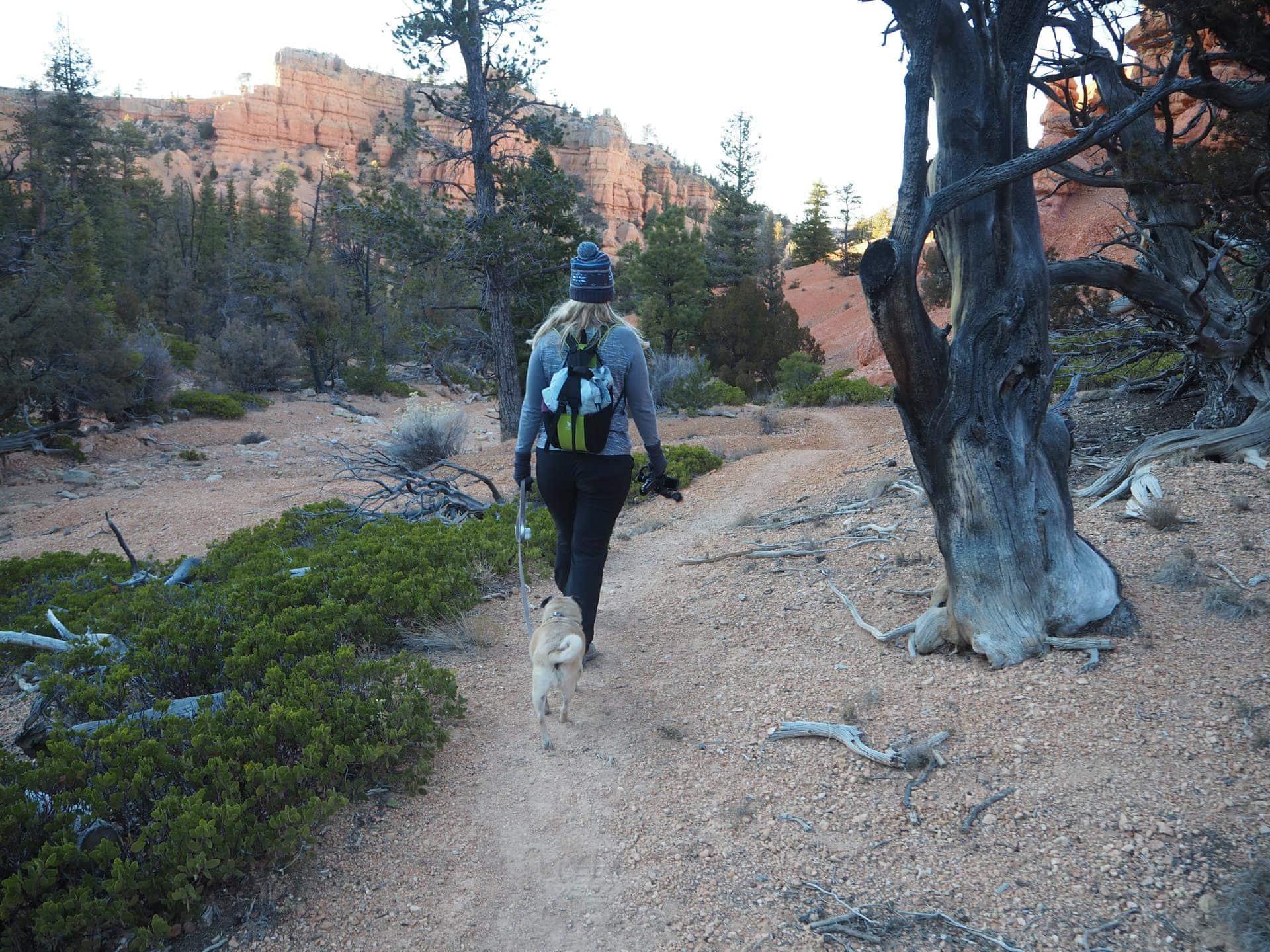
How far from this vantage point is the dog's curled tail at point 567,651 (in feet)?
11.1

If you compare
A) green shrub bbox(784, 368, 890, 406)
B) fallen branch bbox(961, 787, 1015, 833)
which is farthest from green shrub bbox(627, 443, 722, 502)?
green shrub bbox(784, 368, 890, 406)

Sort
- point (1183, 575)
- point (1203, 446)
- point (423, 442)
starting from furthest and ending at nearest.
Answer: point (423, 442) < point (1203, 446) < point (1183, 575)

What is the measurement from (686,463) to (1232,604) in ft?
21.2

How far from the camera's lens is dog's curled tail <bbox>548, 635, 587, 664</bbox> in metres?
3.39

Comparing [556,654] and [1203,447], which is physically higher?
[1203,447]

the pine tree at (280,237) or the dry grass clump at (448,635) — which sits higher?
the pine tree at (280,237)

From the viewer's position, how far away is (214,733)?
305cm

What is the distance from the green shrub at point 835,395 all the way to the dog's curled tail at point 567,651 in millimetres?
14628

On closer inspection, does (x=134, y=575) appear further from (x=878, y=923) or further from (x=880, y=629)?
(x=878, y=923)

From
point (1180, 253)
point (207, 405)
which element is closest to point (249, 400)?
point (207, 405)

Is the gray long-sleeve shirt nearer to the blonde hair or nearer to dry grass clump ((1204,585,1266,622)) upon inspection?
the blonde hair

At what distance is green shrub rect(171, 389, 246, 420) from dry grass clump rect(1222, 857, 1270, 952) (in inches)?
759

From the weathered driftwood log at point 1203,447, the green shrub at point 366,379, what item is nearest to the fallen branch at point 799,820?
the weathered driftwood log at point 1203,447

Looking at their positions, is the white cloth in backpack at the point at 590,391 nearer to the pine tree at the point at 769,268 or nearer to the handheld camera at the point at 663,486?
the handheld camera at the point at 663,486
